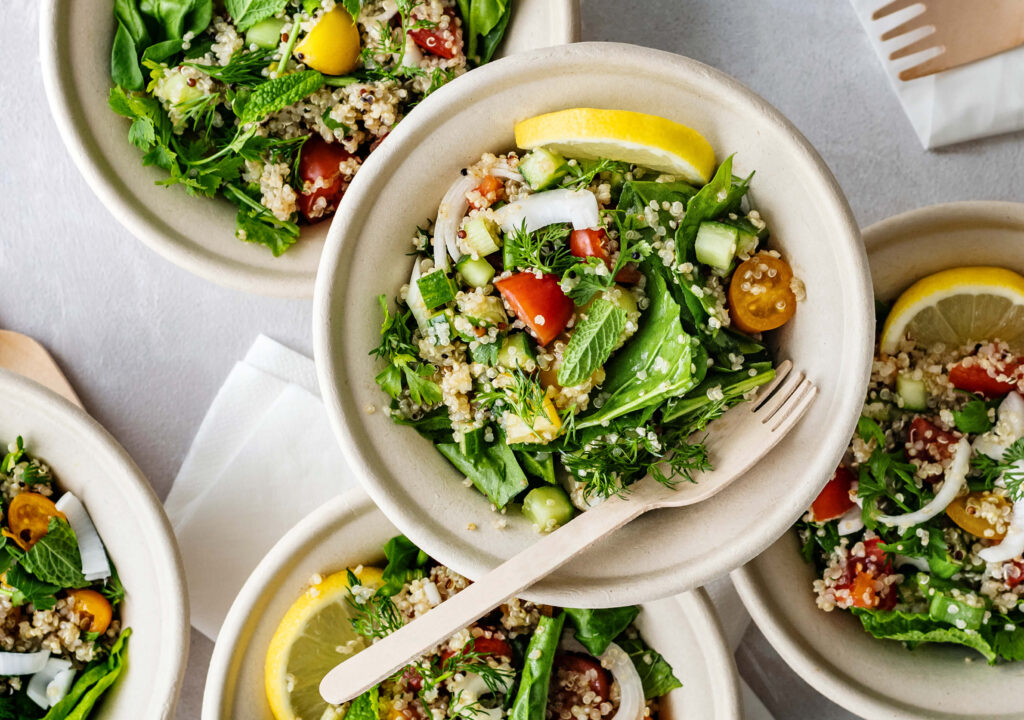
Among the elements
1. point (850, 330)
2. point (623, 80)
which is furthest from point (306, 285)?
point (850, 330)

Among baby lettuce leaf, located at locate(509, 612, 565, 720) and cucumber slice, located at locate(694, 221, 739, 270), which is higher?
cucumber slice, located at locate(694, 221, 739, 270)

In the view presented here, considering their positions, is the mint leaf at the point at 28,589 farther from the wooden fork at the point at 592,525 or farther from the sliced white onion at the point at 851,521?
the sliced white onion at the point at 851,521

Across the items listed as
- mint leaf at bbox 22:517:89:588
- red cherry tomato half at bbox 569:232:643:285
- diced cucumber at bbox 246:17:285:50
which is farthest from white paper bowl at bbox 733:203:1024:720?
mint leaf at bbox 22:517:89:588

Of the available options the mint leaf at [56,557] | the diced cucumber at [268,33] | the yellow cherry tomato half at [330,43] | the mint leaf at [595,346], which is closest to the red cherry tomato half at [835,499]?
the mint leaf at [595,346]

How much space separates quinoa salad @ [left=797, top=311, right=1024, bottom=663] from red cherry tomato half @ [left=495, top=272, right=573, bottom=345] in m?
0.68

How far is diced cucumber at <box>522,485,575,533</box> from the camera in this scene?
1573 mm

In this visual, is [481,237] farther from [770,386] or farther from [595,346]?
[770,386]

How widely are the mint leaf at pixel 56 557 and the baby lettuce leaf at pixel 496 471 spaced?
0.84 meters

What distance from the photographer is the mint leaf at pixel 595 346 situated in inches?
57.7

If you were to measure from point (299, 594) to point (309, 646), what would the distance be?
105 millimetres

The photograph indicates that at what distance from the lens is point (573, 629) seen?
73.1 inches

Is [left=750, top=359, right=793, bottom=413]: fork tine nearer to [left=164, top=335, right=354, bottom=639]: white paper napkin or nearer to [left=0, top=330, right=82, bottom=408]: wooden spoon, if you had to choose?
[left=164, top=335, right=354, bottom=639]: white paper napkin

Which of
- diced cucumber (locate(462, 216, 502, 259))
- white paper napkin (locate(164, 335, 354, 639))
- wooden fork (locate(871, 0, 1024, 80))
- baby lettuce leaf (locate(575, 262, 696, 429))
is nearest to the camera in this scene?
baby lettuce leaf (locate(575, 262, 696, 429))

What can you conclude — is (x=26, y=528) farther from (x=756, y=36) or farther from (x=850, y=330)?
(x=756, y=36)
